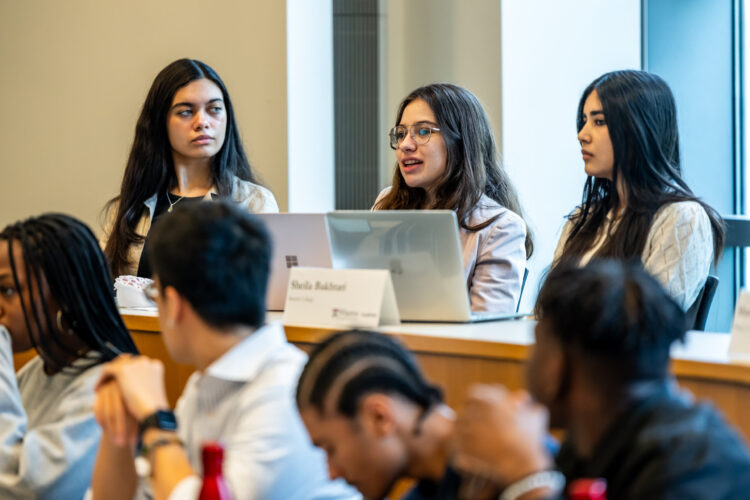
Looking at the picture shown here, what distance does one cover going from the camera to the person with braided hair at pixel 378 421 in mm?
Result: 1219

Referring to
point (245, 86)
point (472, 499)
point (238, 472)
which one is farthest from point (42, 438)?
point (245, 86)

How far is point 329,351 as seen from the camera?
1309 millimetres

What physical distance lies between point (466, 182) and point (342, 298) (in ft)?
3.58

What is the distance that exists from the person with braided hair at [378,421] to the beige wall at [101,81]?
3.46 m

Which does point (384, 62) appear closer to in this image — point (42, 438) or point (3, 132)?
point (3, 132)

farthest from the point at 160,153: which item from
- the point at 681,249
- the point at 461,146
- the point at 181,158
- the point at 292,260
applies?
the point at 681,249

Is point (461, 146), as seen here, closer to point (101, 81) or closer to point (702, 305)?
point (702, 305)

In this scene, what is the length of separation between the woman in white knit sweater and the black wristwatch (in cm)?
160

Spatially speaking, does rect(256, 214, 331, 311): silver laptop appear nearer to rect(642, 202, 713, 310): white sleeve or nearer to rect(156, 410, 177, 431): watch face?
rect(642, 202, 713, 310): white sleeve

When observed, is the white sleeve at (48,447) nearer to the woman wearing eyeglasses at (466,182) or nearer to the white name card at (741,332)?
the white name card at (741,332)

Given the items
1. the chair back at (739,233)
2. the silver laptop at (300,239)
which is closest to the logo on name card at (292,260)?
the silver laptop at (300,239)

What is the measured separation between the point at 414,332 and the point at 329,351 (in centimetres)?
84

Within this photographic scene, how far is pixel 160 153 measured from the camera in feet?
12.4

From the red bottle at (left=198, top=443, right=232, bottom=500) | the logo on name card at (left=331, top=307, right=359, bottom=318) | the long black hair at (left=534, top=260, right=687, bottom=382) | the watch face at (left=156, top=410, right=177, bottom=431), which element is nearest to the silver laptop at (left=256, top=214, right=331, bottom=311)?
the logo on name card at (left=331, top=307, right=359, bottom=318)
